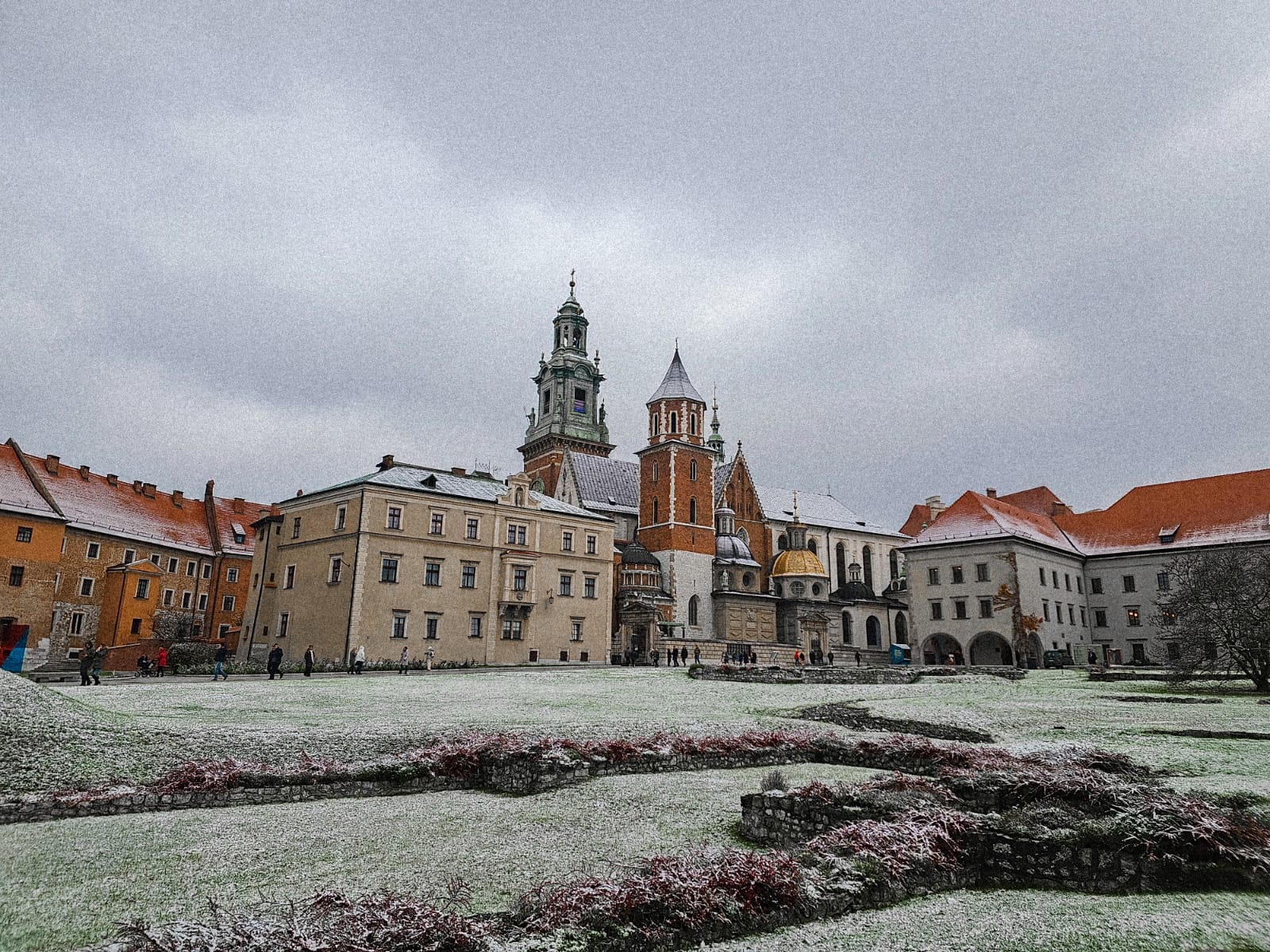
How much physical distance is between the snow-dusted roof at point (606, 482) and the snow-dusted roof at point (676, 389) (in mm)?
8618

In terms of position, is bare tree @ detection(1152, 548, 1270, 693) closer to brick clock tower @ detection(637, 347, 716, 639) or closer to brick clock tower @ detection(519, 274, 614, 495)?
brick clock tower @ detection(637, 347, 716, 639)

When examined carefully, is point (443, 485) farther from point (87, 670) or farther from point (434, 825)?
point (434, 825)

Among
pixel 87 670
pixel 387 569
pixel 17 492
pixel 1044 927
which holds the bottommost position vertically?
pixel 1044 927

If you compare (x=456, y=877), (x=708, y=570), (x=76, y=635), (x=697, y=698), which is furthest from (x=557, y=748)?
(x=708, y=570)

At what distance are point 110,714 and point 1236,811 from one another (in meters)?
15.9

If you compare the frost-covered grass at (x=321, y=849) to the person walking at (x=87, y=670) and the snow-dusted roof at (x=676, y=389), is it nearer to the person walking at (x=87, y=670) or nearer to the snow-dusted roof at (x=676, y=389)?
the person walking at (x=87, y=670)

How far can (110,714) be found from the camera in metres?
13.9

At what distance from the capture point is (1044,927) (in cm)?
589

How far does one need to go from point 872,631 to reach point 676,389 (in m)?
29.6

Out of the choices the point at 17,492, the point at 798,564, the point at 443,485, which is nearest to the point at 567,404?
the point at 798,564

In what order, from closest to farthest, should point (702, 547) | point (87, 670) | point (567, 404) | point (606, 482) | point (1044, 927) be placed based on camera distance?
point (1044, 927) → point (87, 670) → point (702, 547) → point (606, 482) → point (567, 404)

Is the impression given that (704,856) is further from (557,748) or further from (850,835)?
(557,748)

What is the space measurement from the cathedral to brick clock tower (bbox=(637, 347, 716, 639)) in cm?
10

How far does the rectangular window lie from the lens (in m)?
47.9
